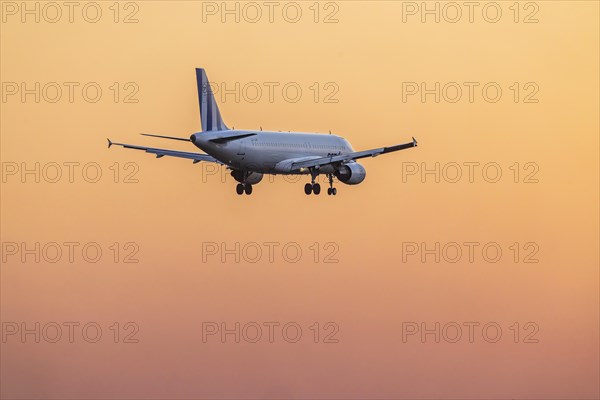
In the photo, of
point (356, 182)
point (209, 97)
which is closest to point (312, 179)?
point (356, 182)

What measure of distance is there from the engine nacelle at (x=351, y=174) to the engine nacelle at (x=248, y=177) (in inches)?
291

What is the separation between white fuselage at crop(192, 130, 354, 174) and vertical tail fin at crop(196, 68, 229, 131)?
2.27 metres

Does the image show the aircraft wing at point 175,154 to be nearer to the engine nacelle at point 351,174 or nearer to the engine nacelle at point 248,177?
the engine nacelle at point 248,177

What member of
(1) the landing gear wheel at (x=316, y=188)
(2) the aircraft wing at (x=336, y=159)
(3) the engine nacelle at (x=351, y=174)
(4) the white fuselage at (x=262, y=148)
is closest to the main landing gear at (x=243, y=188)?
(4) the white fuselage at (x=262, y=148)

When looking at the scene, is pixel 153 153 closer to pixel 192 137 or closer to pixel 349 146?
pixel 192 137

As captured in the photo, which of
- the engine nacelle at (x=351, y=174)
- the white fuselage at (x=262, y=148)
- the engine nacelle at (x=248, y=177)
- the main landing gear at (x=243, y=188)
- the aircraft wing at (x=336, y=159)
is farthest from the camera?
the engine nacelle at (x=351, y=174)

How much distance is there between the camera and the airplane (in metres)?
105

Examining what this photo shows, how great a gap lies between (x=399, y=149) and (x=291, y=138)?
54.2ft

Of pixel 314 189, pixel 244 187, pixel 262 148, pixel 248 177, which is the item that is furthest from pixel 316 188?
pixel 244 187

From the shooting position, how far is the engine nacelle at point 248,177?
110312 millimetres

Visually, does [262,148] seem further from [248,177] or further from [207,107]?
[207,107]

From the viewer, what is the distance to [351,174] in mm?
113750

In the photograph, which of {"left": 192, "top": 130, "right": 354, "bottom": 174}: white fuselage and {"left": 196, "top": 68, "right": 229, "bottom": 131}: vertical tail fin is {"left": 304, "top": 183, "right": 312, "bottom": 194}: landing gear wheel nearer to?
{"left": 192, "top": 130, "right": 354, "bottom": 174}: white fuselage

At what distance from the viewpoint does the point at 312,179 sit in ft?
366
